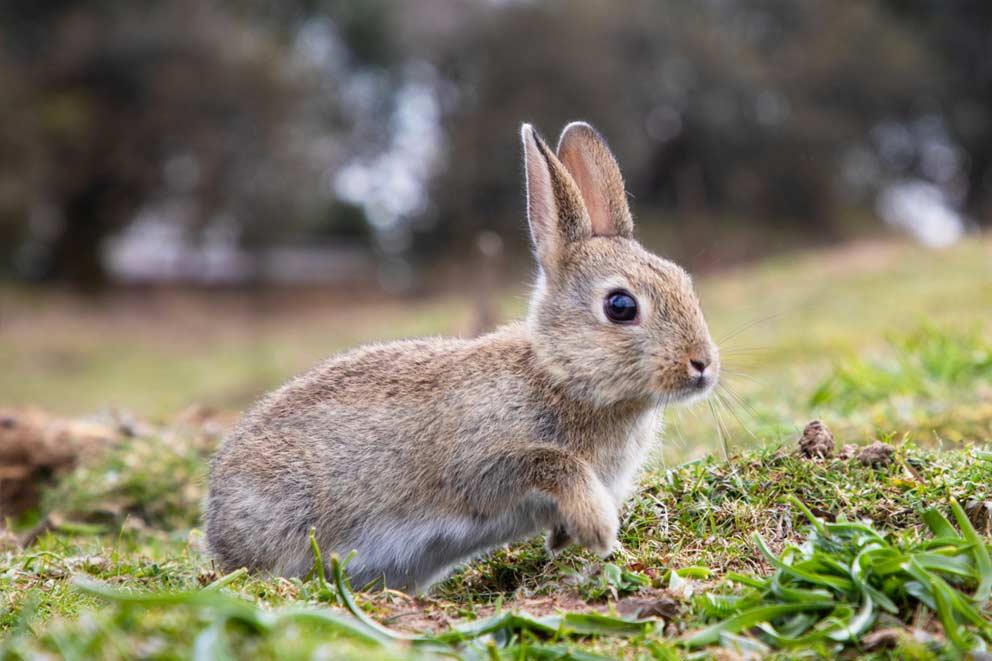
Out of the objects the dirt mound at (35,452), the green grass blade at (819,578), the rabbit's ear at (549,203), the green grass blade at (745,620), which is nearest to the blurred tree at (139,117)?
the dirt mound at (35,452)

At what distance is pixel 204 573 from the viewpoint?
498 centimetres

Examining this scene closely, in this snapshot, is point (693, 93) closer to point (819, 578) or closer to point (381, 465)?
point (381, 465)

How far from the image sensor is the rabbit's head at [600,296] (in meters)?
4.95

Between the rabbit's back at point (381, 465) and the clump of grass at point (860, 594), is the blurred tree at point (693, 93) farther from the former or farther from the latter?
the clump of grass at point (860, 594)

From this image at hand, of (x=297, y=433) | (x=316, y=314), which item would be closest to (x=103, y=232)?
(x=316, y=314)

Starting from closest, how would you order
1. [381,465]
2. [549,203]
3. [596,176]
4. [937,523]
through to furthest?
[937,523] < [381,465] < [549,203] < [596,176]

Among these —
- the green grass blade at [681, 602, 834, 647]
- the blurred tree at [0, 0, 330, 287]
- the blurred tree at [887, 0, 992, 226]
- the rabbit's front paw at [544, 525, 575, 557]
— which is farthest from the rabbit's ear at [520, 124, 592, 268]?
the blurred tree at [887, 0, 992, 226]

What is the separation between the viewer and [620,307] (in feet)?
16.8

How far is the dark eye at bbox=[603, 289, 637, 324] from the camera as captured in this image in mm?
5090

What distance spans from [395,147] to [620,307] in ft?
114

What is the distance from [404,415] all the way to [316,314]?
3009cm

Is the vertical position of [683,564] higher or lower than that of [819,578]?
lower

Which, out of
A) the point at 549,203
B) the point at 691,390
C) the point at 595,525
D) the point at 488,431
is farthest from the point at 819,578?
the point at 549,203

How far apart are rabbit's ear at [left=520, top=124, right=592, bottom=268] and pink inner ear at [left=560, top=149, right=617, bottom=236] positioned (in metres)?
0.21
